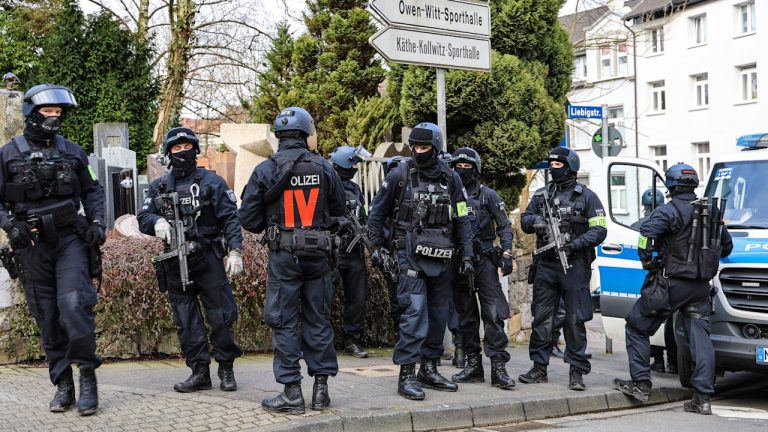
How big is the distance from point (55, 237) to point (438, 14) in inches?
182

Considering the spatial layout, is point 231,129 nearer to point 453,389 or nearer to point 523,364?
point 523,364

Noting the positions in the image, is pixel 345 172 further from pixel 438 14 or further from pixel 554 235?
pixel 554 235

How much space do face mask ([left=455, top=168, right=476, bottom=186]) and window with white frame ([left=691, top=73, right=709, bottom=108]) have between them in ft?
116

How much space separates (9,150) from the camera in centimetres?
598

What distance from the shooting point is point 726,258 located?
7.93 m

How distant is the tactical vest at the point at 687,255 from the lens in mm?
7387

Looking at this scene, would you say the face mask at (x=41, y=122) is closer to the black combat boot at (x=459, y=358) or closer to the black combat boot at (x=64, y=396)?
the black combat boot at (x=64, y=396)

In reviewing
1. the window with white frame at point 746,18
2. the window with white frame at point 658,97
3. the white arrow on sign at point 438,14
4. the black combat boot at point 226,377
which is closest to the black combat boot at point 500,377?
the black combat boot at point 226,377

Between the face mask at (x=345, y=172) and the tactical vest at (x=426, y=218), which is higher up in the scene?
the face mask at (x=345, y=172)

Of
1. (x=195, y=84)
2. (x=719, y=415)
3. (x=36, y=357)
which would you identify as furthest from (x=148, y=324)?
(x=195, y=84)

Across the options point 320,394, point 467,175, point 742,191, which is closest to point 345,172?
point 467,175

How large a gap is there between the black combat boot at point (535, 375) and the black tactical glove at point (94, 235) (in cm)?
408

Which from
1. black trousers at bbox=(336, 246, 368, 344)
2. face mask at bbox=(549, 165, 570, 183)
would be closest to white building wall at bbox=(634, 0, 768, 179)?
black trousers at bbox=(336, 246, 368, 344)

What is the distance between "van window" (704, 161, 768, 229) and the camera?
27.5ft
